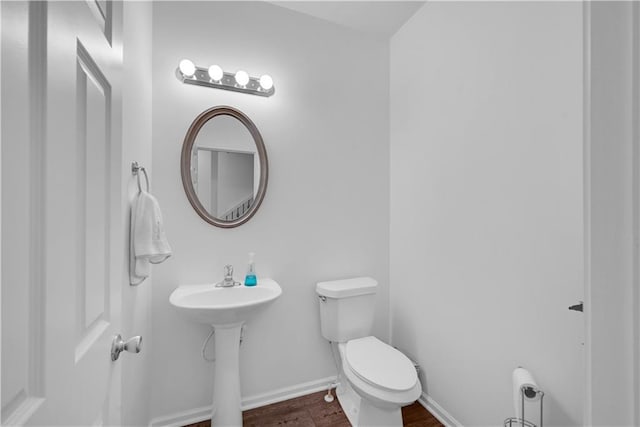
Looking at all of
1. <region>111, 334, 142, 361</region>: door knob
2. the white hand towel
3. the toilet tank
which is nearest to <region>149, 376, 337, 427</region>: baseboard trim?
the toilet tank

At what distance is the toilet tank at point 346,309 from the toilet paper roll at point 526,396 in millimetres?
833

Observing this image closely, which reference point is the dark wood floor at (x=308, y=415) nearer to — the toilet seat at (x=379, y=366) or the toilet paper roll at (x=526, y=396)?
the toilet seat at (x=379, y=366)

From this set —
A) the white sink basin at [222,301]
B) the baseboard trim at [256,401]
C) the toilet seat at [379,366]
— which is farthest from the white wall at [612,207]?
the baseboard trim at [256,401]

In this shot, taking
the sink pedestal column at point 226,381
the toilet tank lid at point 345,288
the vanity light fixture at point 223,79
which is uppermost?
the vanity light fixture at point 223,79

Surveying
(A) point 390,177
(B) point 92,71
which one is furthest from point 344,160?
(B) point 92,71

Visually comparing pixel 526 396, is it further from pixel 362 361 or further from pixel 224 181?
pixel 224 181

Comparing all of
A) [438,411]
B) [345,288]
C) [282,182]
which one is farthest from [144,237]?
[438,411]

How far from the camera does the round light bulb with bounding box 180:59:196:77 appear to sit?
1568 mm

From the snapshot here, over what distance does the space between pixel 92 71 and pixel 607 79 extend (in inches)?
33.1

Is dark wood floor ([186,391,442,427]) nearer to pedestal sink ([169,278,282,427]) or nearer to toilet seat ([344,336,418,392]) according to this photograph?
pedestal sink ([169,278,282,427])

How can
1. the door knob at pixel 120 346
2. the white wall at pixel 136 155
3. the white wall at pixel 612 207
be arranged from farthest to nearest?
the white wall at pixel 136 155 → the door knob at pixel 120 346 → the white wall at pixel 612 207

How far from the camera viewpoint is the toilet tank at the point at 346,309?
1.78 metres

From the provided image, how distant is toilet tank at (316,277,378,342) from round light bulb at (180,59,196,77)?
1.46 m

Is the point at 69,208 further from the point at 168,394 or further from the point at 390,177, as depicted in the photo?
the point at 390,177
